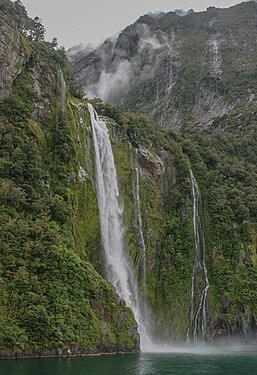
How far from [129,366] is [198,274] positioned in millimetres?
25047

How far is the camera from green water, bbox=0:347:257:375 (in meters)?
25.6

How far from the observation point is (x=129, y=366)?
28875 mm

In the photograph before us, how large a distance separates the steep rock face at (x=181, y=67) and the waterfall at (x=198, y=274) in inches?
1526

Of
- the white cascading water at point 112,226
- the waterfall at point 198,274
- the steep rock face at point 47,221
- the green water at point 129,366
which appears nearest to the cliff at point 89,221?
the steep rock face at point 47,221

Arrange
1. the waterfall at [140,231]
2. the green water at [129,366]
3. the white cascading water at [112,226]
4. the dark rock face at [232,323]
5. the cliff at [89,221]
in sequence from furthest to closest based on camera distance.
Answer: the dark rock face at [232,323]
the waterfall at [140,231]
the white cascading water at [112,226]
the cliff at [89,221]
the green water at [129,366]

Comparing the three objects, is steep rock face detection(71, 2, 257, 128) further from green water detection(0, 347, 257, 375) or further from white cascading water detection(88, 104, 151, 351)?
green water detection(0, 347, 257, 375)

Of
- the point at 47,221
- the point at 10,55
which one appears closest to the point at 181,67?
the point at 10,55

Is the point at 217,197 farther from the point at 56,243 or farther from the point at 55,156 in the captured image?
the point at 56,243

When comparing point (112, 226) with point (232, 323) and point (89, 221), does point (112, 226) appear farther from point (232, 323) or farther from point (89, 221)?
point (232, 323)

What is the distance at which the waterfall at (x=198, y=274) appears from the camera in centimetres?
5034

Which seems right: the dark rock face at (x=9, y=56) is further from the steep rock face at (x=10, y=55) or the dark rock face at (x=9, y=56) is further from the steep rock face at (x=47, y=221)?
the steep rock face at (x=47, y=221)

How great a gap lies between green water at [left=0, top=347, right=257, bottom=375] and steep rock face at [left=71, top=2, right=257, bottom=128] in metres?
65.8

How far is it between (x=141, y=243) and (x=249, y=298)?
38.7 feet

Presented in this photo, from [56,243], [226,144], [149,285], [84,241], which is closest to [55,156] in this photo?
[84,241]
